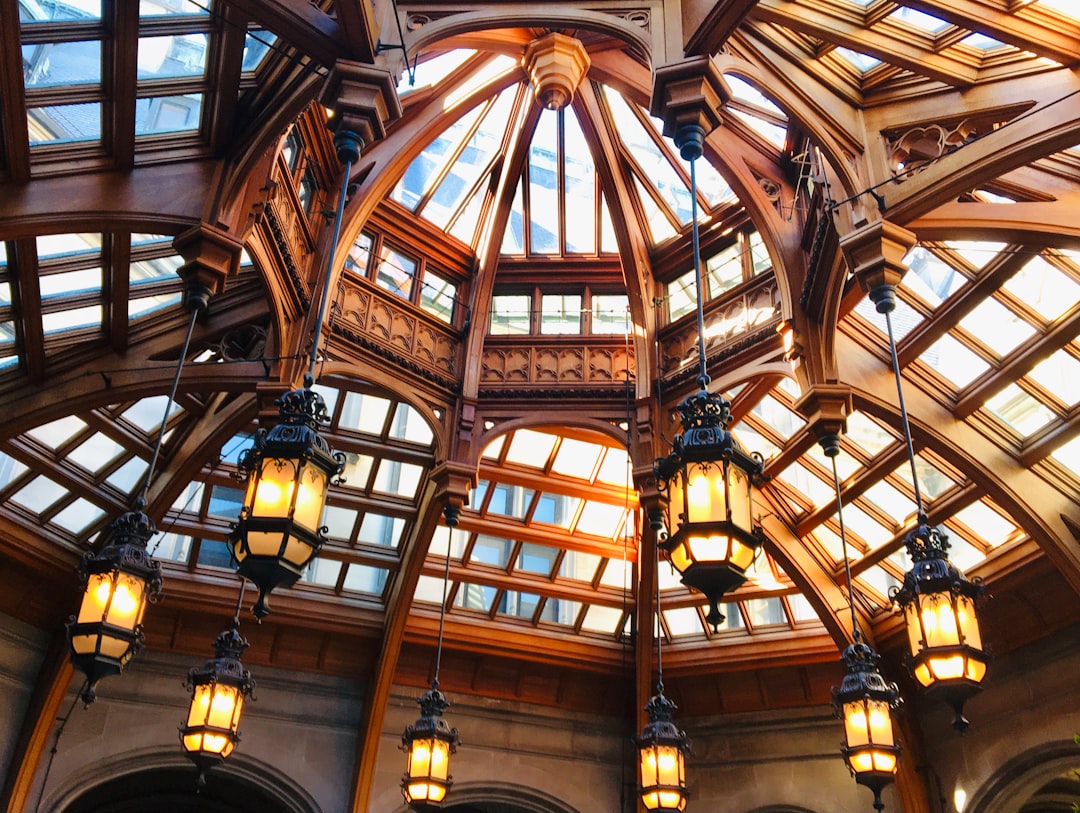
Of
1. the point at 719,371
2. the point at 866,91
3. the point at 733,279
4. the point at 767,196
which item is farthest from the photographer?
→ the point at 733,279

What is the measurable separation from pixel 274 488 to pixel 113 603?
9.95 ft

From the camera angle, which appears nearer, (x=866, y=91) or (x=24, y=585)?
(x=866, y=91)

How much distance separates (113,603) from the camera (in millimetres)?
7305

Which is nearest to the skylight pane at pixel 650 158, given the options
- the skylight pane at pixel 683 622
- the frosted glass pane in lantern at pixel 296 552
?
the skylight pane at pixel 683 622

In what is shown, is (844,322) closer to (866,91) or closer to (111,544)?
(866,91)

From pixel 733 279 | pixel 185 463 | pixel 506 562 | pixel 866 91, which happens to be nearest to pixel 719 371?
pixel 733 279

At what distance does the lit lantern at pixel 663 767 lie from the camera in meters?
11.1

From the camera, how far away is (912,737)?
1405 cm

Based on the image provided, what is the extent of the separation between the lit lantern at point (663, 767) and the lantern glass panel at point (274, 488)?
739 cm

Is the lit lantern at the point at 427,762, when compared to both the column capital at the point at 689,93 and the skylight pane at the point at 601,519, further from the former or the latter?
the column capital at the point at 689,93

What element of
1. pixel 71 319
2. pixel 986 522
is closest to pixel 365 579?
pixel 71 319

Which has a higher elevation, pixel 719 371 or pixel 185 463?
pixel 719 371

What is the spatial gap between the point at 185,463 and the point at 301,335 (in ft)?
9.55

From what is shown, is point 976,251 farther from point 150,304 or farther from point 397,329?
point 150,304
